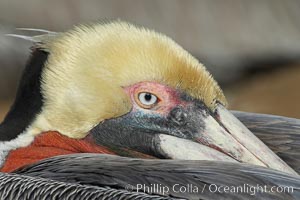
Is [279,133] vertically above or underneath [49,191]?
above

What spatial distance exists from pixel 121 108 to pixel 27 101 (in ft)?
0.83

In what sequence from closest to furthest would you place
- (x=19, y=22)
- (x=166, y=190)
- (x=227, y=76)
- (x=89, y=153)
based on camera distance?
(x=166, y=190)
(x=89, y=153)
(x=19, y=22)
(x=227, y=76)

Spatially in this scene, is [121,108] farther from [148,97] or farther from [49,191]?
[49,191]

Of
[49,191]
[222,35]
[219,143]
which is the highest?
[222,35]

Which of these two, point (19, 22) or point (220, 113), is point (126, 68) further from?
point (19, 22)

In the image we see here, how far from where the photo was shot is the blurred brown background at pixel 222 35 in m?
5.62

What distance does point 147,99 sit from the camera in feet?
8.06

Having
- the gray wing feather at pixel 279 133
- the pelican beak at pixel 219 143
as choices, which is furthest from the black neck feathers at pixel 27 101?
Answer: the gray wing feather at pixel 279 133

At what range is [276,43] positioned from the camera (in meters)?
5.88

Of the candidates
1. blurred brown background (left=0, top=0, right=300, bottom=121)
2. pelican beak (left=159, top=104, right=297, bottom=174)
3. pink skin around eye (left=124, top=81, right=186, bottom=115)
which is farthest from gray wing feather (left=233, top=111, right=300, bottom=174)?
blurred brown background (left=0, top=0, right=300, bottom=121)

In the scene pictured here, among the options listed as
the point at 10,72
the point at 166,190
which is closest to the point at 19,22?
the point at 10,72

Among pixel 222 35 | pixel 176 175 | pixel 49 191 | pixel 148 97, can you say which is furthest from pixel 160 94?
pixel 222 35

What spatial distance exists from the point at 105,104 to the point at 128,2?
3.36 metres

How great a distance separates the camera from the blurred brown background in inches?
221
